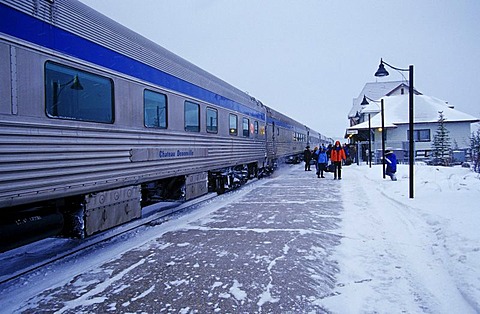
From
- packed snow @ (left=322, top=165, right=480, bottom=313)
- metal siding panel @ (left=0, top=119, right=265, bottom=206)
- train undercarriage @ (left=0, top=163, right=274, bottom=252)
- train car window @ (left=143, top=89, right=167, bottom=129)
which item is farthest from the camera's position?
train car window @ (left=143, top=89, right=167, bottom=129)

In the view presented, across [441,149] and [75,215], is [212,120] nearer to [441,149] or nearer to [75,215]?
[75,215]

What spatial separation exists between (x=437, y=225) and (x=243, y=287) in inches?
154

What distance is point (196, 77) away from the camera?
8.61 m

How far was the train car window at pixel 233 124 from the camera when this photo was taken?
11.2 meters

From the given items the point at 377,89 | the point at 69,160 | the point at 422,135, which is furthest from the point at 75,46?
the point at 377,89

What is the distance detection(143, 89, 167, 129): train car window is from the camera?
21.2ft

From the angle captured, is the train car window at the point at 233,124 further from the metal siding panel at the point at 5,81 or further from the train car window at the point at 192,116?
the metal siding panel at the point at 5,81

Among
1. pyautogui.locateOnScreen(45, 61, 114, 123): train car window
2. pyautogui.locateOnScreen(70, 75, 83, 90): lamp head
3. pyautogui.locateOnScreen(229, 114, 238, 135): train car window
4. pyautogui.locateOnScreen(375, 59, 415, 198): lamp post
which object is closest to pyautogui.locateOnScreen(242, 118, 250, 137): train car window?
pyautogui.locateOnScreen(229, 114, 238, 135): train car window

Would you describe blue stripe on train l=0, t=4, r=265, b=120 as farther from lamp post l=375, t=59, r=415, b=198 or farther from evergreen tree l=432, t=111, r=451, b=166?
evergreen tree l=432, t=111, r=451, b=166

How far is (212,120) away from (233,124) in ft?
6.61

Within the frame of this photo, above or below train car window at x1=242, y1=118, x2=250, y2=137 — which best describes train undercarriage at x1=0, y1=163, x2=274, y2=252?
below

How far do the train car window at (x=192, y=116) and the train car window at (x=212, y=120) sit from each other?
660 millimetres

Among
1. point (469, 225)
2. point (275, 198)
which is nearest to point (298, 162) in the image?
point (275, 198)

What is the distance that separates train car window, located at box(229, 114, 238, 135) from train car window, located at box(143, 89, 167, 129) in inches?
169
